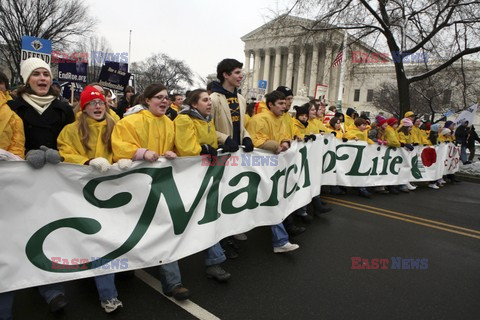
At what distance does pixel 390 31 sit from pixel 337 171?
937cm

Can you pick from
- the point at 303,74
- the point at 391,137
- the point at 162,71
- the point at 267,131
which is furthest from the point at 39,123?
the point at 303,74

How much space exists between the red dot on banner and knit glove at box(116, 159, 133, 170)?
7943 mm

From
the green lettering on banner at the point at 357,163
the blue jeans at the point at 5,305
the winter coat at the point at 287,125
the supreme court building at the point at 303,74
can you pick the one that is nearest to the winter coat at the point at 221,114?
the winter coat at the point at 287,125

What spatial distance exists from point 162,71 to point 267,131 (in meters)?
51.0

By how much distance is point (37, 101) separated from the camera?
282 centimetres

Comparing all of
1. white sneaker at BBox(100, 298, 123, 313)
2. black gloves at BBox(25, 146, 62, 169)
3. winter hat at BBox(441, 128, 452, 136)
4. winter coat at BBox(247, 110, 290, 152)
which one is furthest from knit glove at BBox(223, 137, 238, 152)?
winter hat at BBox(441, 128, 452, 136)

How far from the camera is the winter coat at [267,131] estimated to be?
13.3 feet

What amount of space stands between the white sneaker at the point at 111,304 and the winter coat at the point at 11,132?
1.35 meters

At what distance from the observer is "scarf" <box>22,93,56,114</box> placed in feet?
9.18

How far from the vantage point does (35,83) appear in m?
2.84

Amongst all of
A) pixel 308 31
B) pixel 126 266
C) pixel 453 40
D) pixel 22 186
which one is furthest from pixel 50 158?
pixel 453 40

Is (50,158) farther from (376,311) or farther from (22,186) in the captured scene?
(376,311)
